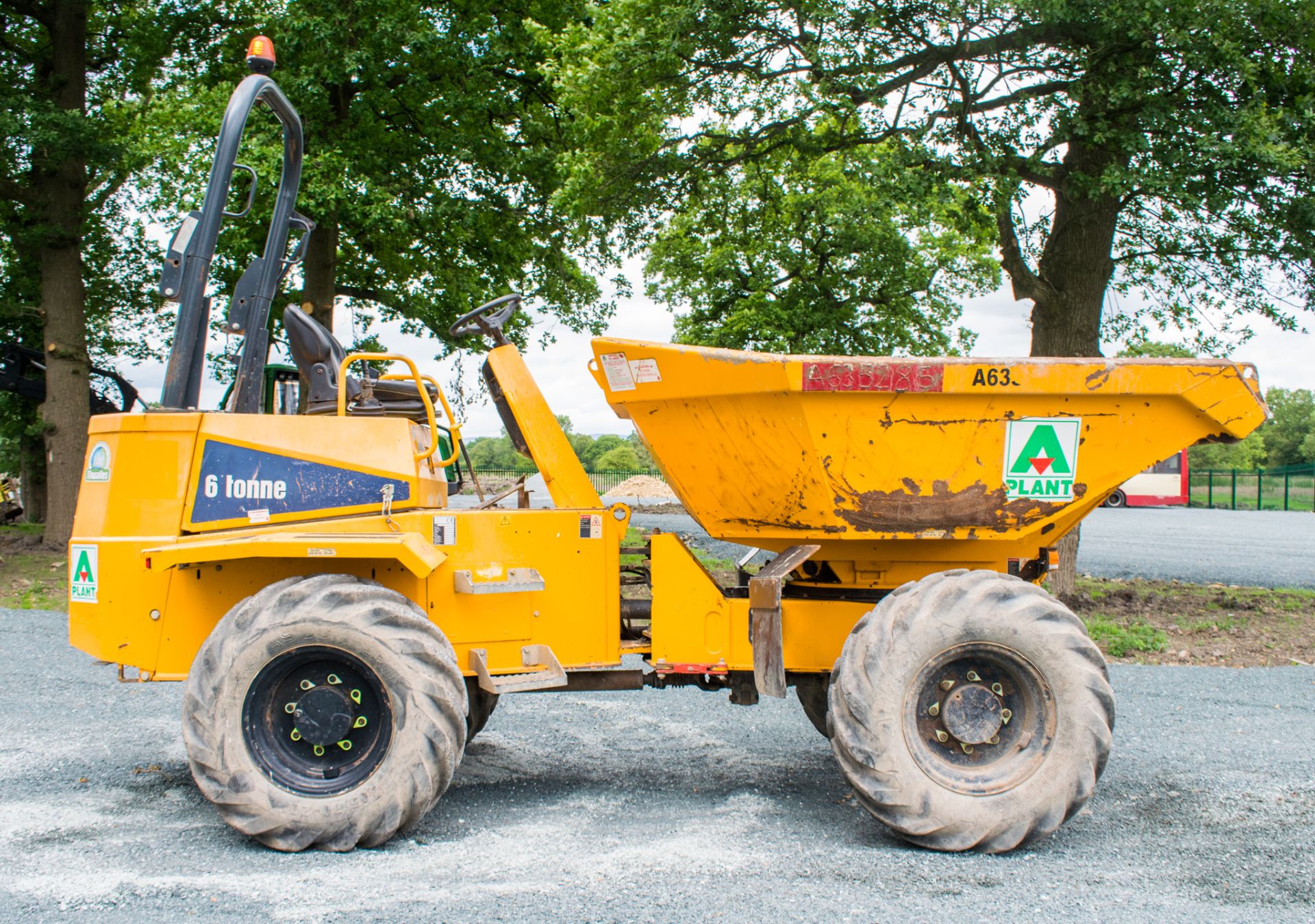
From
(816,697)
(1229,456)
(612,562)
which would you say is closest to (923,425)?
(612,562)

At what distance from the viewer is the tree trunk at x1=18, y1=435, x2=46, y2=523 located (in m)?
Answer: 20.7

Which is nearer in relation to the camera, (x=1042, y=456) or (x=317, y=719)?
(x=317, y=719)

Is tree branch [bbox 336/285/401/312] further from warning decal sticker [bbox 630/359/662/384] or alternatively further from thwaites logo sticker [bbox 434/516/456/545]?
warning decal sticker [bbox 630/359/662/384]

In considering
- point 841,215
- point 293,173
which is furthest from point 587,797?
point 841,215

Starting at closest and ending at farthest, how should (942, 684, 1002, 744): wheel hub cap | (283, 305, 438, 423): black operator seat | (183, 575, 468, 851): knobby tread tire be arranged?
(183, 575, 468, 851): knobby tread tire
(942, 684, 1002, 744): wheel hub cap
(283, 305, 438, 423): black operator seat

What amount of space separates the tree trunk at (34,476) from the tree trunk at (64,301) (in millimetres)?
6610

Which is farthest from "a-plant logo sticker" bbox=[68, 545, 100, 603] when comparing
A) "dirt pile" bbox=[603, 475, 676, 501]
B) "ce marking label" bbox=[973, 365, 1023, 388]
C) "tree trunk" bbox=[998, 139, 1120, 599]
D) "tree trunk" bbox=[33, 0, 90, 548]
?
"dirt pile" bbox=[603, 475, 676, 501]

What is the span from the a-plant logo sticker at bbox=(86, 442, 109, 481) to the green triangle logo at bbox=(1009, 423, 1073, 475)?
398 cm

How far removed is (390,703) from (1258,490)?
130ft

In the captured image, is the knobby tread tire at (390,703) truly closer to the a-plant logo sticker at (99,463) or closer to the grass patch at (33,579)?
the a-plant logo sticker at (99,463)

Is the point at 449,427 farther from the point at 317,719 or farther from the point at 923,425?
the point at 923,425

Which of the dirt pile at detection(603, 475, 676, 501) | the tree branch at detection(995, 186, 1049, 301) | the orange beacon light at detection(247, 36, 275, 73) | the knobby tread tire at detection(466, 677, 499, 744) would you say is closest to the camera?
the orange beacon light at detection(247, 36, 275, 73)

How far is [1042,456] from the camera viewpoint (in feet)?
14.8

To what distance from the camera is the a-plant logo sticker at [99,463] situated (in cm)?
460
